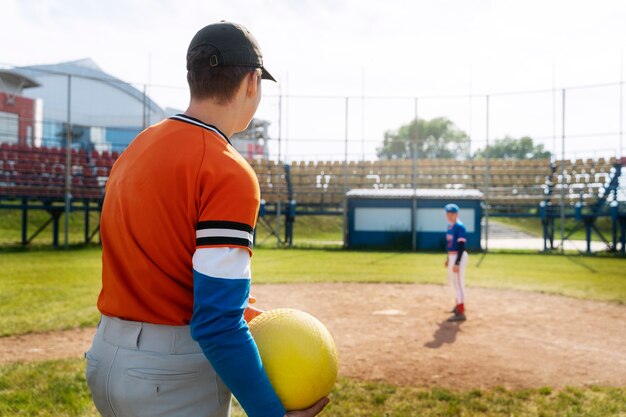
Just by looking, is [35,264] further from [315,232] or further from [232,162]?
[315,232]

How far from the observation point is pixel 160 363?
1.83m

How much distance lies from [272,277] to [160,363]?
1223 centimetres

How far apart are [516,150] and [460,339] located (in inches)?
1314

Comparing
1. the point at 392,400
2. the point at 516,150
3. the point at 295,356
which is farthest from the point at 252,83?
the point at 516,150

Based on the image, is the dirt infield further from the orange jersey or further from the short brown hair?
the short brown hair

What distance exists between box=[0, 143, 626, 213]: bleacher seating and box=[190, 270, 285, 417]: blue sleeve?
77.9 feet

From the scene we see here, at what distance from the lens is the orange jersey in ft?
5.52

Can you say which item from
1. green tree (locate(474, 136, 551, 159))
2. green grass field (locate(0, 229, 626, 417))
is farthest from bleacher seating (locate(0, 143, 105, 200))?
green tree (locate(474, 136, 551, 159))

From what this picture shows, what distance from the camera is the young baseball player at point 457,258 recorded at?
9438mm

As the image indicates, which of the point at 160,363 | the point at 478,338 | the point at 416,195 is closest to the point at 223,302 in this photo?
the point at 160,363

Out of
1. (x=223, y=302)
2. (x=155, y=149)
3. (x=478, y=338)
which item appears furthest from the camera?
(x=478, y=338)

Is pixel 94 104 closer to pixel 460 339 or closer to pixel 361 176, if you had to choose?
pixel 361 176

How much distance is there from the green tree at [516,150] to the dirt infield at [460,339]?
20440mm

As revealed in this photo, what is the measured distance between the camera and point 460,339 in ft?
25.8
